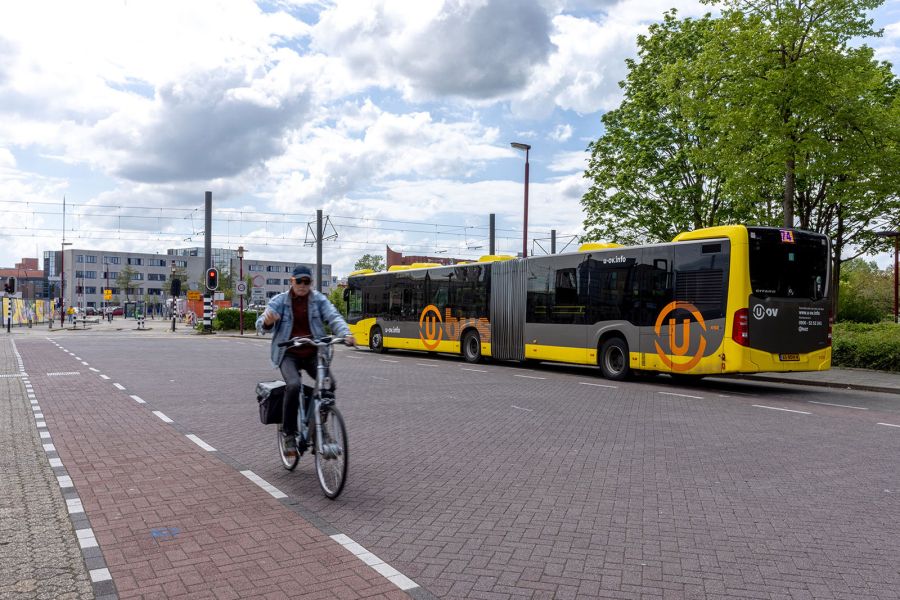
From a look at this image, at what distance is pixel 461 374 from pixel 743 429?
860cm

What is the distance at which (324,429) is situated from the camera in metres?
6.05

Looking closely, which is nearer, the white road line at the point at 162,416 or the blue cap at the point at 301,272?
the blue cap at the point at 301,272

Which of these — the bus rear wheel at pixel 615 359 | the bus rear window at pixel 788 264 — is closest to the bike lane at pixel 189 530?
the bus rear wheel at pixel 615 359

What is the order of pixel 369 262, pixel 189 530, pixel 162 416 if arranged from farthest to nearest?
pixel 369 262, pixel 162 416, pixel 189 530

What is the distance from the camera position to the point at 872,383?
15.5 m

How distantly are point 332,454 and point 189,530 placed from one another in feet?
3.96

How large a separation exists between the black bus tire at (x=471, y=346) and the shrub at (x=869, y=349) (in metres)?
9.01

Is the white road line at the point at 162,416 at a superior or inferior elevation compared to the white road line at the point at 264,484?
inferior

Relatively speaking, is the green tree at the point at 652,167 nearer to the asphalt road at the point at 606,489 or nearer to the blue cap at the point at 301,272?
the asphalt road at the point at 606,489

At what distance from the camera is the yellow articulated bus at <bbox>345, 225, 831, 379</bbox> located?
14.0 metres

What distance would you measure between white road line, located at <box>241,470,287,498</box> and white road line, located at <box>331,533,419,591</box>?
122 centimetres

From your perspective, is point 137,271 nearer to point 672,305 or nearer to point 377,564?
point 672,305

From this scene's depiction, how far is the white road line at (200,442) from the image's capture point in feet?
25.7

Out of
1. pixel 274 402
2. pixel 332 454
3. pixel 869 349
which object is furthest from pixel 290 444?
pixel 869 349
